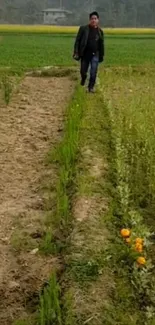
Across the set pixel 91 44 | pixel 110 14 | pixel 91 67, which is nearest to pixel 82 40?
pixel 91 44

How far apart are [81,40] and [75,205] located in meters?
6.34

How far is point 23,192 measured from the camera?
19.7 ft

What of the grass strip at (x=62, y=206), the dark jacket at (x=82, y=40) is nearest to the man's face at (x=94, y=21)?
the dark jacket at (x=82, y=40)

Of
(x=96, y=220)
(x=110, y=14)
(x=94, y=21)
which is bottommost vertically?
(x=110, y=14)

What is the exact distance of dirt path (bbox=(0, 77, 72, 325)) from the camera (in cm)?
415

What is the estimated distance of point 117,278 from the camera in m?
4.14

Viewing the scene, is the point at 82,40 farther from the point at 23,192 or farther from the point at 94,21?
the point at 23,192

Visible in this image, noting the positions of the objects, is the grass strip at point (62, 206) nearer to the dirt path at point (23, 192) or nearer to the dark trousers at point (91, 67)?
the dirt path at point (23, 192)

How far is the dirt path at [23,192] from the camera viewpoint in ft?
13.6

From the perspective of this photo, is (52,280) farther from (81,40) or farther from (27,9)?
(27,9)

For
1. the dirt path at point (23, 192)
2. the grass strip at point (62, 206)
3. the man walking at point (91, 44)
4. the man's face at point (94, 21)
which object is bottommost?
the dirt path at point (23, 192)

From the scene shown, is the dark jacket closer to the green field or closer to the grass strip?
the green field

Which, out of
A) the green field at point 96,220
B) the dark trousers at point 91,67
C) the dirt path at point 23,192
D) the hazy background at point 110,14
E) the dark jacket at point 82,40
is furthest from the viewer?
the hazy background at point 110,14

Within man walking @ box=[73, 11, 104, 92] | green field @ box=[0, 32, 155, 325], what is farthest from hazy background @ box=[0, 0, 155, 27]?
green field @ box=[0, 32, 155, 325]
